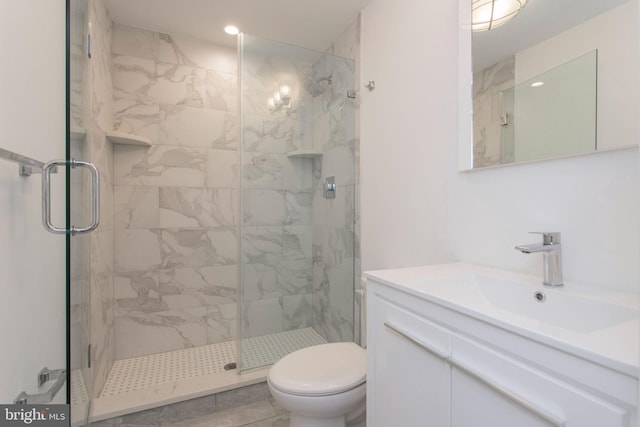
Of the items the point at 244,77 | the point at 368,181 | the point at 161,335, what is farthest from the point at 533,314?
the point at 161,335

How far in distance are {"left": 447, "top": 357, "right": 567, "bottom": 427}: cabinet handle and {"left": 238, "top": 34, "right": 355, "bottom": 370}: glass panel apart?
1.44m

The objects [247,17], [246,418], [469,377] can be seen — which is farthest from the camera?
[247,17]

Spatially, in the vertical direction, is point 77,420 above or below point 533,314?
below

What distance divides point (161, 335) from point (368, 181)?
199 cm

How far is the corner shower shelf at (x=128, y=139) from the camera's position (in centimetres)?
203

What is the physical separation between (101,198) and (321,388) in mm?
1807

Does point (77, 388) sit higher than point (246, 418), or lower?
higher

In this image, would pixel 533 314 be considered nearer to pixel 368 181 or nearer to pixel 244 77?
pixel 368 181

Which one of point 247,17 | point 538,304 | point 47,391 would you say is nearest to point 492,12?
point 538,304

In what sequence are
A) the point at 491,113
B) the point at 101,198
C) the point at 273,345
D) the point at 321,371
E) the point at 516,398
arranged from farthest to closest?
the point at 273,345 < the point at 101,198 < the point at 321,371 < the point at 491,113 < the point at 516,398

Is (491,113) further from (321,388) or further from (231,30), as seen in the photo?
(231,30)

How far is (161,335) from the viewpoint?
236 cm

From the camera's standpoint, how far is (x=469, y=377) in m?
0.71

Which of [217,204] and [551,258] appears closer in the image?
[551,258]
